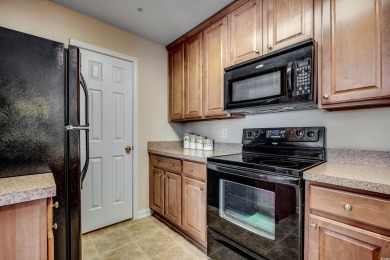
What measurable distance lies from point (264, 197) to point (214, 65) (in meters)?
1.47

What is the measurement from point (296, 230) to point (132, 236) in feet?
5.69

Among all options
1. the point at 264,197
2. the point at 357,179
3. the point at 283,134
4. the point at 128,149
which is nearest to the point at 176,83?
the point at 128,149

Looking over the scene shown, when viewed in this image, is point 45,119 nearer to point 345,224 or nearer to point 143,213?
point 345,224

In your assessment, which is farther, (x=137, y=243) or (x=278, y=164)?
(x=137, y=243)

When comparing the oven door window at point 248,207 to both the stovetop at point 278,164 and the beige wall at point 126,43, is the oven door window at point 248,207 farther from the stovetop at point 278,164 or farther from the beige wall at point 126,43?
the beige wall at point 126,43

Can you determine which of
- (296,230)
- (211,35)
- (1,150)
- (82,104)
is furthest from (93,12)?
(296,230)

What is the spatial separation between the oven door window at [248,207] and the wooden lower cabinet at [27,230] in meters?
1.17

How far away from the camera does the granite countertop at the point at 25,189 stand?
0.81m

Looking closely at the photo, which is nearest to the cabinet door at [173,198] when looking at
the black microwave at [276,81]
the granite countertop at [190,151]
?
the granite countertop at [190,151]

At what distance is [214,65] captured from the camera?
2.15m

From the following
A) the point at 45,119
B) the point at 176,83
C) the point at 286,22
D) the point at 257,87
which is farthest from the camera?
the point at 176,83

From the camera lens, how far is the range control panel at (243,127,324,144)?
5.32ft

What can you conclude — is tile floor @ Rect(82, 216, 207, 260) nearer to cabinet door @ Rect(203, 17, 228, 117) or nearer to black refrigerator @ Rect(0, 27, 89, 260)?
black refrigerator @ Rect(0, 27, 89, 260)

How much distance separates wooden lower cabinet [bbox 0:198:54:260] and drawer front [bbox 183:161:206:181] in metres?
1.18
